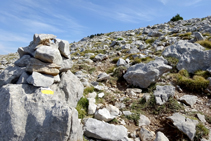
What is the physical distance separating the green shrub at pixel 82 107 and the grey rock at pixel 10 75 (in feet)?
7.88

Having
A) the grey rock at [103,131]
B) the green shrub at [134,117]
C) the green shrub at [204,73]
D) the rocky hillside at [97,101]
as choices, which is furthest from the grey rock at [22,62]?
the green shrub at [204,73]

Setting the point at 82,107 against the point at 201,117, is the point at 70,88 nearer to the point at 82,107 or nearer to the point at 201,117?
the point at 82,107

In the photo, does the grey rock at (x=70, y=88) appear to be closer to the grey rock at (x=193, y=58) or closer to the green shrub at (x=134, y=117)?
the green shrub at (x=134, y=117)

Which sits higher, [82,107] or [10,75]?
[10,75]

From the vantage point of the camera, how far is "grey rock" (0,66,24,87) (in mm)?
4836

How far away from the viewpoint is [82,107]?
5.78 meters

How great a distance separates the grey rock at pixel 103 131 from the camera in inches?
172

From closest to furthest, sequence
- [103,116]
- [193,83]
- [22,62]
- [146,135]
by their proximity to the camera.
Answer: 1. [146,135]
2. [103,116]
3. [22,62]
4. [193,83]

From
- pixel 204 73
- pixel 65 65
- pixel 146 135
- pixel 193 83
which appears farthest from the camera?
pixel 204 73

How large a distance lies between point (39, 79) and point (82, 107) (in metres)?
2.07

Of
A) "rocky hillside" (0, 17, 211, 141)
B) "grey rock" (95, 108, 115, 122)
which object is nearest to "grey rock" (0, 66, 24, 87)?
"rocky hillside" (0, 17, 211, 141)

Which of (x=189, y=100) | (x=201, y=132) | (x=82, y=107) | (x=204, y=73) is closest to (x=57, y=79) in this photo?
(x=82, y=107)

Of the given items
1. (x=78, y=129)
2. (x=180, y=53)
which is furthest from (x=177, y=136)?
(x=180, y=53)

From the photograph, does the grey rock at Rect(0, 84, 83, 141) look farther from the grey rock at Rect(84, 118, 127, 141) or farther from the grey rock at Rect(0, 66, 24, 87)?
the grey rock at Rect(0, 66, 24, 87)
